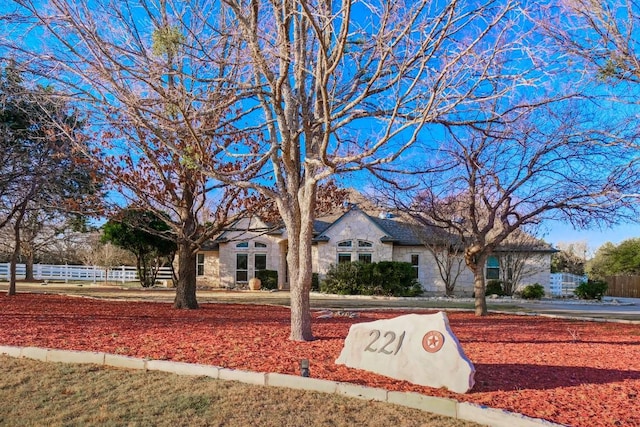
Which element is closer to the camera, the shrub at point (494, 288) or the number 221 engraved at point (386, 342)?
the number 221 engraved at point (386, 342)

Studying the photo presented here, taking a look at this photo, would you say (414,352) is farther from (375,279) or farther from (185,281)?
(375,279)

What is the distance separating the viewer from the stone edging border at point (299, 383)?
4.76 metres

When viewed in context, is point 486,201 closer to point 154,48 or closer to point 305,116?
point 305,116

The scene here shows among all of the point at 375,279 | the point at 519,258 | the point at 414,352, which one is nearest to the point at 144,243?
the point at 375,279

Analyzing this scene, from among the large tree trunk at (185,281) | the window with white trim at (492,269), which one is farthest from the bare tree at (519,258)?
the large tree trunk at (185,281)

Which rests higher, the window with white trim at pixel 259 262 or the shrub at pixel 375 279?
the window with white trim at pixel 259 262

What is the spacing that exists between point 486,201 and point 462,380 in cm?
885

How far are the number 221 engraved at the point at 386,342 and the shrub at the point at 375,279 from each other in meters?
17.8

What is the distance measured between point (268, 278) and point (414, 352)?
22.8 metres

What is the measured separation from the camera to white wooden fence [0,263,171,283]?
1392 inches

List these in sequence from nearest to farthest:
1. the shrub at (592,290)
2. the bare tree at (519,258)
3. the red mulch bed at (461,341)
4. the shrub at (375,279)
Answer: the red mulch bed at (461,341)
the shrub at (375,279)
the bare tree at (519,258)
the shrub at (592,290)

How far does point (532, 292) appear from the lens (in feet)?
81.9

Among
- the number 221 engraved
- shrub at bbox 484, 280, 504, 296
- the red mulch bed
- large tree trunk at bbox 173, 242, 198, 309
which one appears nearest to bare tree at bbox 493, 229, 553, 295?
shrub at bbox 484, 280, 504, 296

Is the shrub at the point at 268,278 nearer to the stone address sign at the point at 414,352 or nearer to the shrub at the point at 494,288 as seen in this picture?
the shrub at the point at 494,288
